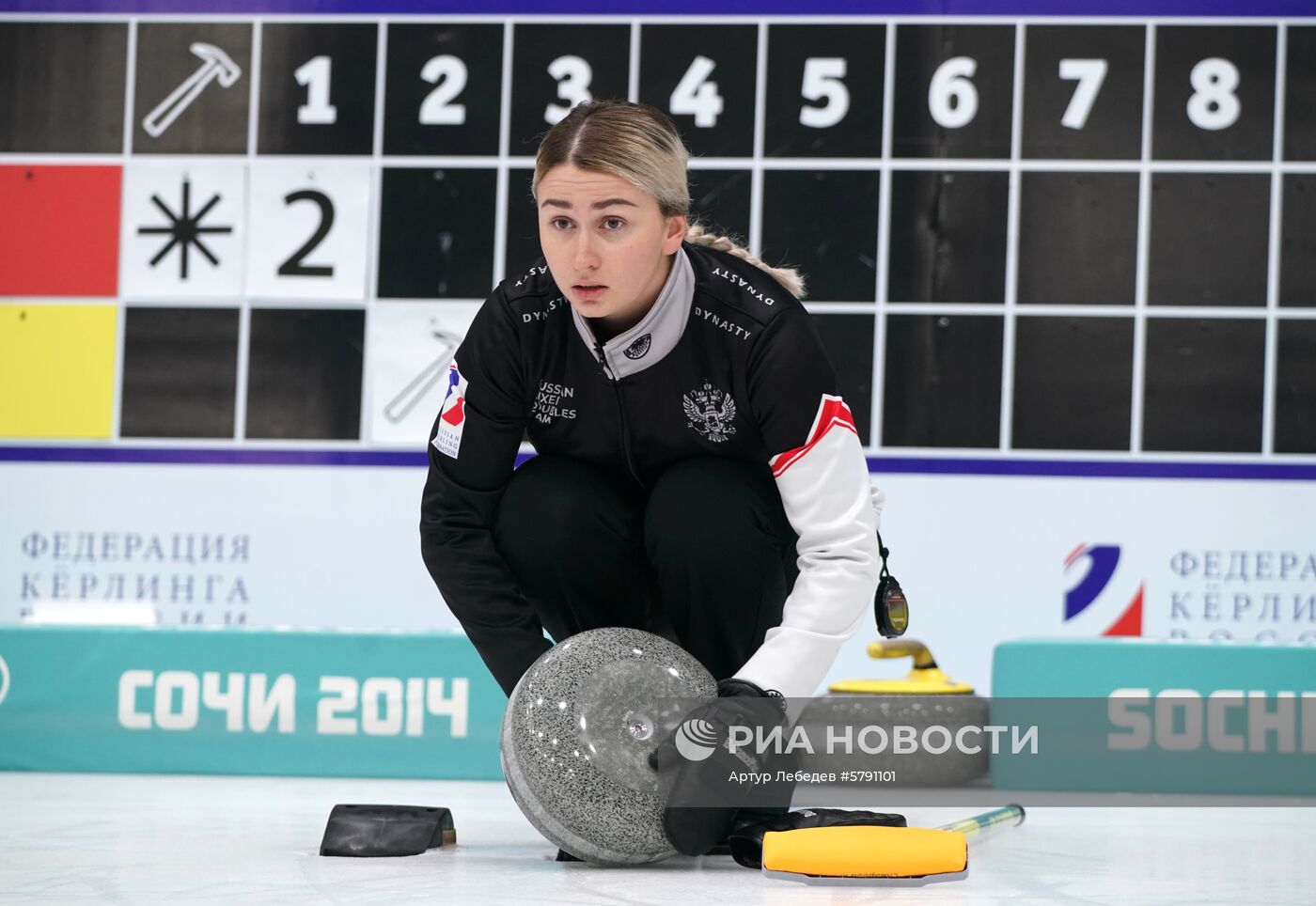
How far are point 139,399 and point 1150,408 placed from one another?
239cm

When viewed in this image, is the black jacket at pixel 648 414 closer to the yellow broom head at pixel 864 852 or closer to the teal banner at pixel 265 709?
the yellow broom head at pixel 864 852

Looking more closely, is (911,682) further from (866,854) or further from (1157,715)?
(866,854)

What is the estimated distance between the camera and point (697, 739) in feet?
4.78

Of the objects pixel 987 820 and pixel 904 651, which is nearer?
pixel 987 820

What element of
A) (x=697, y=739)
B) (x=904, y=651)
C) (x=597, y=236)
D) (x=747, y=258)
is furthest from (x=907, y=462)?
(x=697, y=739)

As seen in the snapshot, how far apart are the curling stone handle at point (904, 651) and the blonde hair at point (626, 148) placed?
129 cm

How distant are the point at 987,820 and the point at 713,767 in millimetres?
670

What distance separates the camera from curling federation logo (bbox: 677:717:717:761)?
1457 millimetres

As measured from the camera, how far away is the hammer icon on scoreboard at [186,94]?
3635 millimetres

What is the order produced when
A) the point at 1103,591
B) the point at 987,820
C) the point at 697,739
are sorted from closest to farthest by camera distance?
the point at 697,739 < the point at 987,820 < the point at 1103,591

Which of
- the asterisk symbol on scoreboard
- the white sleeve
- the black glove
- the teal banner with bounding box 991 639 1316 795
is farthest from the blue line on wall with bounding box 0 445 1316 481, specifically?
the black glove

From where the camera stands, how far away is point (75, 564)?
3613 millimetres

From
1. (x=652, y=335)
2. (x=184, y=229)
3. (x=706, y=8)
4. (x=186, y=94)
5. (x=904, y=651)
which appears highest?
(x=706, y=8)

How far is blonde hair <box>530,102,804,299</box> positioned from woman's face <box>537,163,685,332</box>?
11 millimetres
